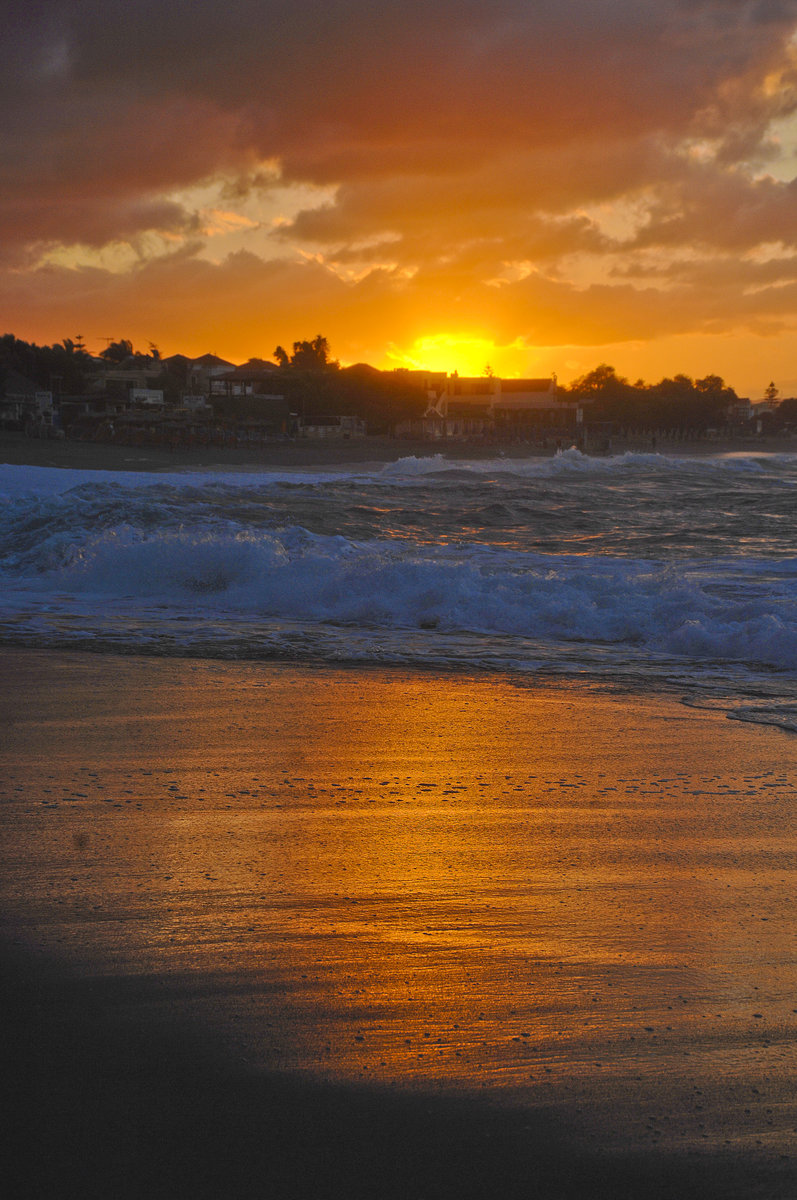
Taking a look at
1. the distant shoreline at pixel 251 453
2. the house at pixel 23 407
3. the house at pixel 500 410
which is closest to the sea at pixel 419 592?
the distant shoreline at pixel 251 453

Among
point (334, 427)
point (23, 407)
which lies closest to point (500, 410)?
point (334, 427)

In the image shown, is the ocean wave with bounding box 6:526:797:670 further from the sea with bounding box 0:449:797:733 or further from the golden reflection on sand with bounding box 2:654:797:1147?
the golden reflection on sand with bounding box 2:654:797:1147

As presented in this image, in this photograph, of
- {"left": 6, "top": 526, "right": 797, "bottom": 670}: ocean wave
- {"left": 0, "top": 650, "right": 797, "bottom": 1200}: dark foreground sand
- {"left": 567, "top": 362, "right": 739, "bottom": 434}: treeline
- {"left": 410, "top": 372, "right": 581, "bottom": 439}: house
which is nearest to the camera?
{"left": 0, "top": 650, "right": 797, "bottom": 1200}: dark foreground sand

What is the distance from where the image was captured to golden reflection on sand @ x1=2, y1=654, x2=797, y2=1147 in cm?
208

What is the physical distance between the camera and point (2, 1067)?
6.39 ft

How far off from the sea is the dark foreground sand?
1.91 metres

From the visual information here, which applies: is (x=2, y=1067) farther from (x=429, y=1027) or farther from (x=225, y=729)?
(x=225, y=729)

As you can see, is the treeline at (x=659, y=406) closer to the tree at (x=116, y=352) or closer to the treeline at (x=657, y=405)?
the treeline at (x=657, y=405)

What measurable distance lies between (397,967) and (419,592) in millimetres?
6038

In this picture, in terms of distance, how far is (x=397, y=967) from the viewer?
2412mm

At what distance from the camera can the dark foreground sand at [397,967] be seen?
1767mm

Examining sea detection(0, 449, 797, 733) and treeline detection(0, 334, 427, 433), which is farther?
treeline detection(0, 334, 427, 433)

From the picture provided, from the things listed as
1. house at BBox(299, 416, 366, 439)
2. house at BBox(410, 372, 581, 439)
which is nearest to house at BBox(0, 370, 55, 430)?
house at BBox(299, 416, 366, 439)

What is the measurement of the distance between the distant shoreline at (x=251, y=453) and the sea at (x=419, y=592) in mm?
21005
